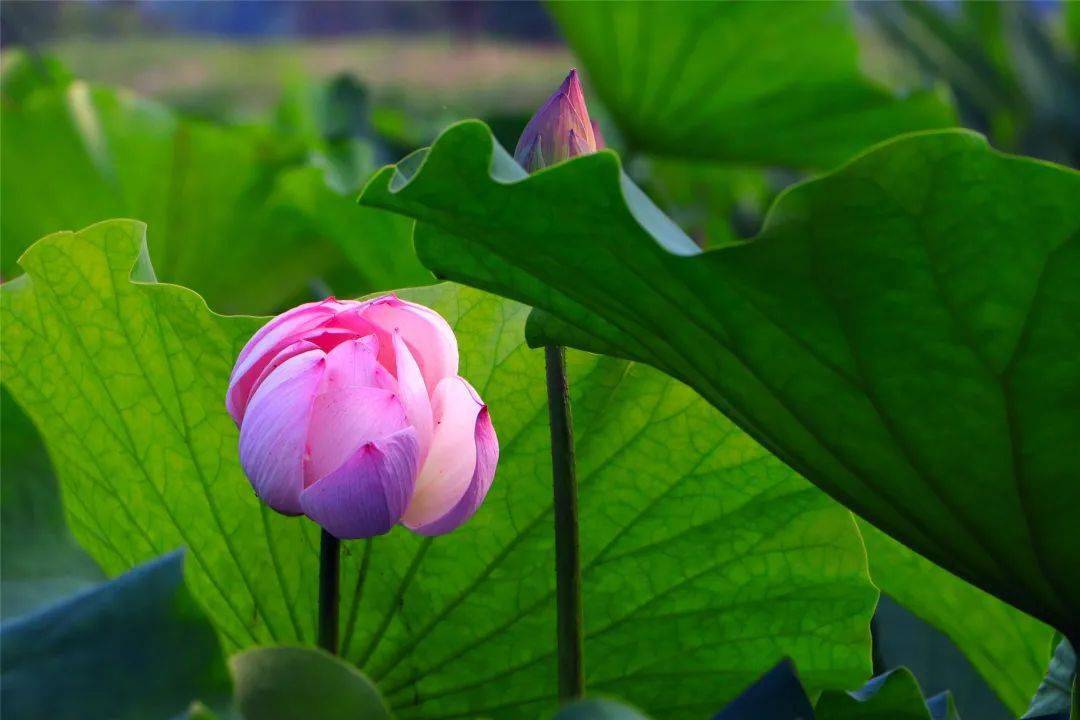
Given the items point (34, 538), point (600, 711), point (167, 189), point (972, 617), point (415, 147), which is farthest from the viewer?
point (415, 147)

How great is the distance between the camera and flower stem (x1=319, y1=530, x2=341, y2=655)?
1.08ft

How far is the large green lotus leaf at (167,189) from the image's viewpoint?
1062mm

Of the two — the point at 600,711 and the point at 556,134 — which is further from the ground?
the point at 556,134

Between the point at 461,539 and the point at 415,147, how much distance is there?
0.89 metres

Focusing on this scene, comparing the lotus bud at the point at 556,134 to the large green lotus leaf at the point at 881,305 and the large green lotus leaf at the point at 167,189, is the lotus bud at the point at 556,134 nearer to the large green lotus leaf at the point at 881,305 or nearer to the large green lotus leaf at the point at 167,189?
the large green lotus leaf at the point at 881,305

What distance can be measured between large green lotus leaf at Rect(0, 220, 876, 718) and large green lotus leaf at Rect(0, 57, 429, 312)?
61cm

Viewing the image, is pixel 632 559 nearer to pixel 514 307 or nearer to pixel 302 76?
pixel 514 307

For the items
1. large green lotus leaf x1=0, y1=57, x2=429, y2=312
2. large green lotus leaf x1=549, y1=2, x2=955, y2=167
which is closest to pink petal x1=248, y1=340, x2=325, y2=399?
large green lotus leaf x1=0, y1=57, x2=429, y2=312

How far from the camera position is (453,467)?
33cm

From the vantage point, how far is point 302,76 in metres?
1.54

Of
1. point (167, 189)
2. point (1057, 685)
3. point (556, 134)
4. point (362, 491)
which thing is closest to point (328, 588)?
point (362, 491)

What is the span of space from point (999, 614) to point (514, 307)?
9.5 inches

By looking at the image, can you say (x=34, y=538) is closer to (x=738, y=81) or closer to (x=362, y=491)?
(x=362, y=491)

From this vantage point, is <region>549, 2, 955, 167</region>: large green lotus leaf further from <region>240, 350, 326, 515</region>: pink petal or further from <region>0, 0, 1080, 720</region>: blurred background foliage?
<region>240, 350, 326, 515</region>: pink petal
